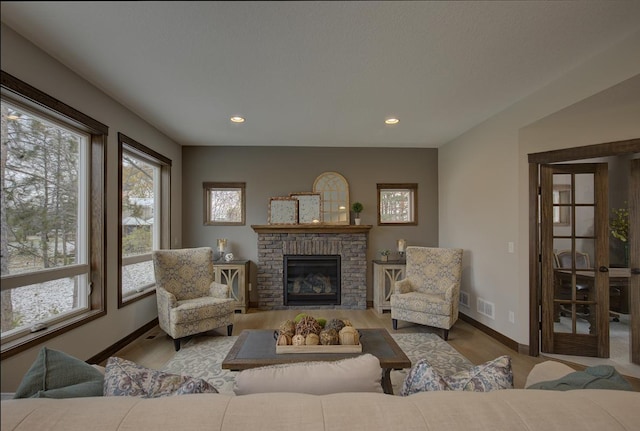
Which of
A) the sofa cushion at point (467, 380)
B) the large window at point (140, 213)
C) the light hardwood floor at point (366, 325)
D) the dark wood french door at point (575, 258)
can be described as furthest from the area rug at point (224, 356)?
the sofa cushion at point (467, 380)

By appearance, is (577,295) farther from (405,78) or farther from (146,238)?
(146,238)

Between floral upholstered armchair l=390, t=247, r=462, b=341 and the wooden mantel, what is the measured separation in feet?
3.02

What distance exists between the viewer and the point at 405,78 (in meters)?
2.57

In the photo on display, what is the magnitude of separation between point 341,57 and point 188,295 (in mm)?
2925

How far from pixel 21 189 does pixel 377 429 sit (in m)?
1.32

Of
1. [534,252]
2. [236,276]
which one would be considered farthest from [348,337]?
[236,276]

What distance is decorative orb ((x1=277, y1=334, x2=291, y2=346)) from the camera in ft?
7.31

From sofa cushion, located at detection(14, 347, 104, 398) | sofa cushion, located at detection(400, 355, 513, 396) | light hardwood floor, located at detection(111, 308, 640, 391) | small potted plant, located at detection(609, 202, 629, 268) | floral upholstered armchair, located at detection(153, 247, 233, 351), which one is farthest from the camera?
floral upholstered armchair, located at detection(153, 247, 233, 351)

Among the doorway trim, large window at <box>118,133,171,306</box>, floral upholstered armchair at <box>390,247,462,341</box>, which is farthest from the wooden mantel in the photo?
the doorway trim

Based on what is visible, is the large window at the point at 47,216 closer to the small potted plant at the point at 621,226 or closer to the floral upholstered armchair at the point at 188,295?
the floral upholstered armchair at the point at 188,295

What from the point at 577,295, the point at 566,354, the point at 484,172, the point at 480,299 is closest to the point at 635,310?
the point at 577,295

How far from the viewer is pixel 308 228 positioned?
15.6 ft

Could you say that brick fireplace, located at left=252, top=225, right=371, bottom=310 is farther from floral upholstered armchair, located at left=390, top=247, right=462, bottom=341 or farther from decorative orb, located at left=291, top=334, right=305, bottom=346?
decorative orb, located at left=291, top=334, right=305, bottom=346

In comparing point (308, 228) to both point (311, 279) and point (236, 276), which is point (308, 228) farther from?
point (236, 276)
